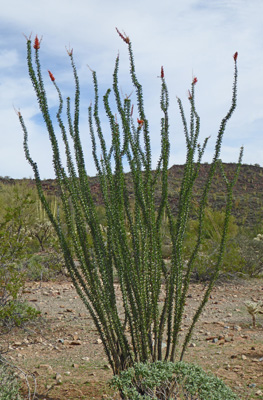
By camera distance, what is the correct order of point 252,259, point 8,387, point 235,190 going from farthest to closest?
point 235,190
point 252,259
point 8,387

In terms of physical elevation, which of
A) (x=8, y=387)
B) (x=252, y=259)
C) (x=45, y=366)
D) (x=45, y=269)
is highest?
(x=45, y=269)

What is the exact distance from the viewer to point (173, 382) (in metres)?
2.82

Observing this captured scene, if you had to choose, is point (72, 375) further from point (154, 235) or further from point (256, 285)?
point (256, 285)

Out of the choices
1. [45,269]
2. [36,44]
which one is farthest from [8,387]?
[45,269]

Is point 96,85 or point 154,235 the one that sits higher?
point 96,85

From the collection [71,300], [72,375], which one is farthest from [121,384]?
[71,300]

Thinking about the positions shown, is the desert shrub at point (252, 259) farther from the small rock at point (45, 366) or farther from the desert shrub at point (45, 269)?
the small rock at point (45, 366)

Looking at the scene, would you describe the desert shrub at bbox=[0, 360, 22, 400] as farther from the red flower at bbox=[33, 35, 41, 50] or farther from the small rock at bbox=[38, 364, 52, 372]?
the red flower at bbox=[33, 35, 41, 50]

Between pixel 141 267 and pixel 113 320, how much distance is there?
1.30 feet

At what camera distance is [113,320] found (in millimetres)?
3170

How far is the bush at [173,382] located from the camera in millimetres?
2801

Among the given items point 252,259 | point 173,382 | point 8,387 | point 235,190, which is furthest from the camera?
point 235,190

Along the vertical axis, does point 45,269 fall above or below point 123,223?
below

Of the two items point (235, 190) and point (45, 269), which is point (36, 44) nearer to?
point (45, 269)
